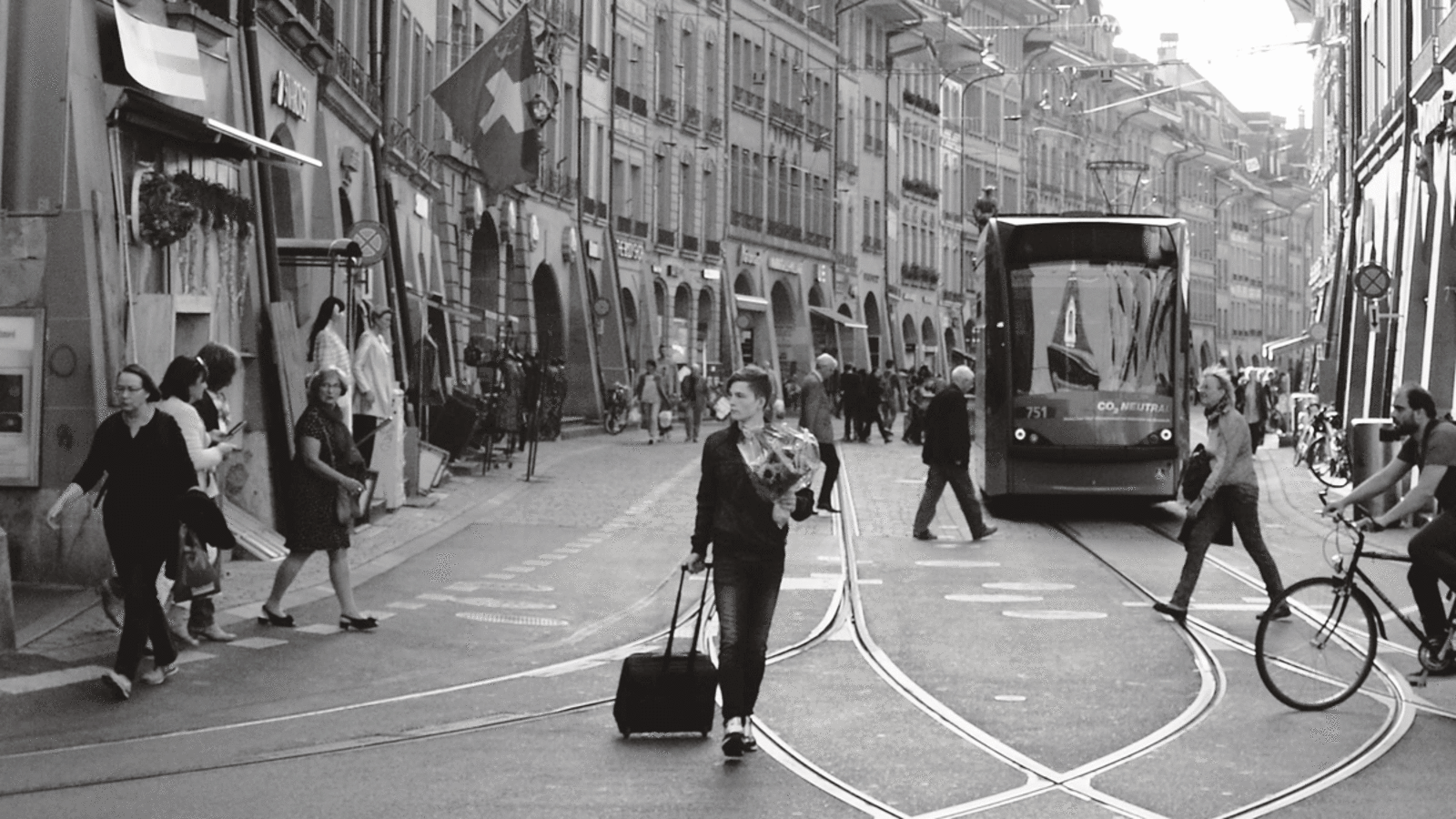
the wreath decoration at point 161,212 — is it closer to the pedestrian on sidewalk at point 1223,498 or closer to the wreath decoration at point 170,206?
the wreath decoration at point 170,206

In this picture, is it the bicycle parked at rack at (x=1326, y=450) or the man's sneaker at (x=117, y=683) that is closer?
the man's sneaker at (x=117, y=683)

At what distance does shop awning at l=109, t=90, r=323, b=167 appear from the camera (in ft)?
57.8

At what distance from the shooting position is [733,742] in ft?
33.0

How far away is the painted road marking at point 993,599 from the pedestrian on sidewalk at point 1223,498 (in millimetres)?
1507

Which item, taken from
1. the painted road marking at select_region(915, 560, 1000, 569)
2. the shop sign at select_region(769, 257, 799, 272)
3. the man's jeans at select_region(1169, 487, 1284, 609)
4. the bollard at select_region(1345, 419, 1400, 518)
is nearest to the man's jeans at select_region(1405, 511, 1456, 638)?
the man's jeans at select_region(1169, 487, 1284, 609)

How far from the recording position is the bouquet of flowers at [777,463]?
33.7 ft

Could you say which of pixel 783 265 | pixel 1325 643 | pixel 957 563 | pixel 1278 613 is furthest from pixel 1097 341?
pixel 783 265

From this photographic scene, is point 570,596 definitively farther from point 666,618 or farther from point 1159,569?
point 1159,569

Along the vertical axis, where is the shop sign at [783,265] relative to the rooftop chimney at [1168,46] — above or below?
below

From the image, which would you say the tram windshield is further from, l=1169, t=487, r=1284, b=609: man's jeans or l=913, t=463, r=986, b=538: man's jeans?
l=1169, t=487, r=1284, b=609: man's jeans

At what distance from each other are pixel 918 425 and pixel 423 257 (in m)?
13.2

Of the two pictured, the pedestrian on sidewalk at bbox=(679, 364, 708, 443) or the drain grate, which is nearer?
the drain grate

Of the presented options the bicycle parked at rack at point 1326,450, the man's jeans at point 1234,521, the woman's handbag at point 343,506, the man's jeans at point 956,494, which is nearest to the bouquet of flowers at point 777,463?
the woman's handbag at point 343,506

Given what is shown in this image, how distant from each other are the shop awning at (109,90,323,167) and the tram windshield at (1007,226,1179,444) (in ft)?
27.6
